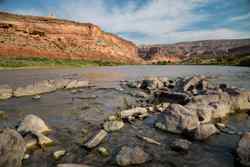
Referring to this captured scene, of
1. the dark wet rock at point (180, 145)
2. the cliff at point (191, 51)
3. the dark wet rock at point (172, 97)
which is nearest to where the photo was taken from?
the dark wet rock at point (180, 145)

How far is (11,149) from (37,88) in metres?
11.0

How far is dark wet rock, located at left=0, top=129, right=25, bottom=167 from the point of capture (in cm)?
435

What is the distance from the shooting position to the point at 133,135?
637 centimetres

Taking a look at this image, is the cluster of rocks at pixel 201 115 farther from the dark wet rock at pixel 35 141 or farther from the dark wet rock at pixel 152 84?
the dark wet rock at pixel 152 84

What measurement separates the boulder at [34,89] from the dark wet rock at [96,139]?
9747 mm

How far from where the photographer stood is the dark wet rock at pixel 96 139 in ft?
18.1

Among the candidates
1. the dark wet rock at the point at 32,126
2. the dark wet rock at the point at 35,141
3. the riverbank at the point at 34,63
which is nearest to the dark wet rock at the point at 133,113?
the dark wet rock at the point at 32,126

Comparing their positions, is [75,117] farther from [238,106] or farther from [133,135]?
[238,106]

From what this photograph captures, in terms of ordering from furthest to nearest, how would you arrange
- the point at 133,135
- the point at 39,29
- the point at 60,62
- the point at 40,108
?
1. the point at 39,29
2. the point at 60,62
3. the point at 40,108
4. the point at 133,135

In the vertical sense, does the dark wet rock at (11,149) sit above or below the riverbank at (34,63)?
below

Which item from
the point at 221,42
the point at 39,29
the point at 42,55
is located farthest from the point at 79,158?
the point at 221,42

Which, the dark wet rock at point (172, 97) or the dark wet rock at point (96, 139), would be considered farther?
the dark wet rock at point (172, 97)

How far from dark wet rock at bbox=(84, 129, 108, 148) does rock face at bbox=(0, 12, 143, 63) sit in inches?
2205

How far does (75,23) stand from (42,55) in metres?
36.4
